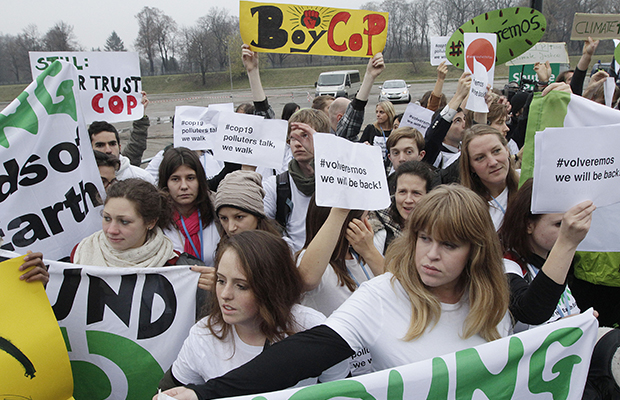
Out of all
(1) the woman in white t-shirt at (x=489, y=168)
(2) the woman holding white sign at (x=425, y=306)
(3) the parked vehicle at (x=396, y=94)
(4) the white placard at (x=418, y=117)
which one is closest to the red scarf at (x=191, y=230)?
(2) the woman holding white sign at (x=425, y=306)

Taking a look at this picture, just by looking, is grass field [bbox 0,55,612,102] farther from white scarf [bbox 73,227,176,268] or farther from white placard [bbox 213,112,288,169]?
white scarf [bbox 73,227,176,268]

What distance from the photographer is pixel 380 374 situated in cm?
157

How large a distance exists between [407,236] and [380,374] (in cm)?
55

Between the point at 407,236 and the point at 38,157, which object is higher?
the point at 38,157

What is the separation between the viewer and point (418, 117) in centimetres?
530

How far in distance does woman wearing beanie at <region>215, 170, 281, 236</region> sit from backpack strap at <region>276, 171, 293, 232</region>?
463mm

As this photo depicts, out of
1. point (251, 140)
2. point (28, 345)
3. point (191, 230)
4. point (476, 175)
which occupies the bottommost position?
point (28, 345)

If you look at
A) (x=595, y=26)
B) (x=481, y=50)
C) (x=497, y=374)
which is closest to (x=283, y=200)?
(x=497, y=374)

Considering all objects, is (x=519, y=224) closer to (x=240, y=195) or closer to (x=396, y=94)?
(x=240, y=195)

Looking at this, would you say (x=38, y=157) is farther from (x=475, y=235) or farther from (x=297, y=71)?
(x=297, y=71)

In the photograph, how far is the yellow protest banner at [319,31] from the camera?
397 centimetres

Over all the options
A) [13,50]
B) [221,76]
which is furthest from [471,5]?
[13,50]

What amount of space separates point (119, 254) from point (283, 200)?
1241mm

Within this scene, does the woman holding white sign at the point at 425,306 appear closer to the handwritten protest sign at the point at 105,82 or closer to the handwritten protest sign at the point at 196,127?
the handwritten protest sign at the point at 105,82
